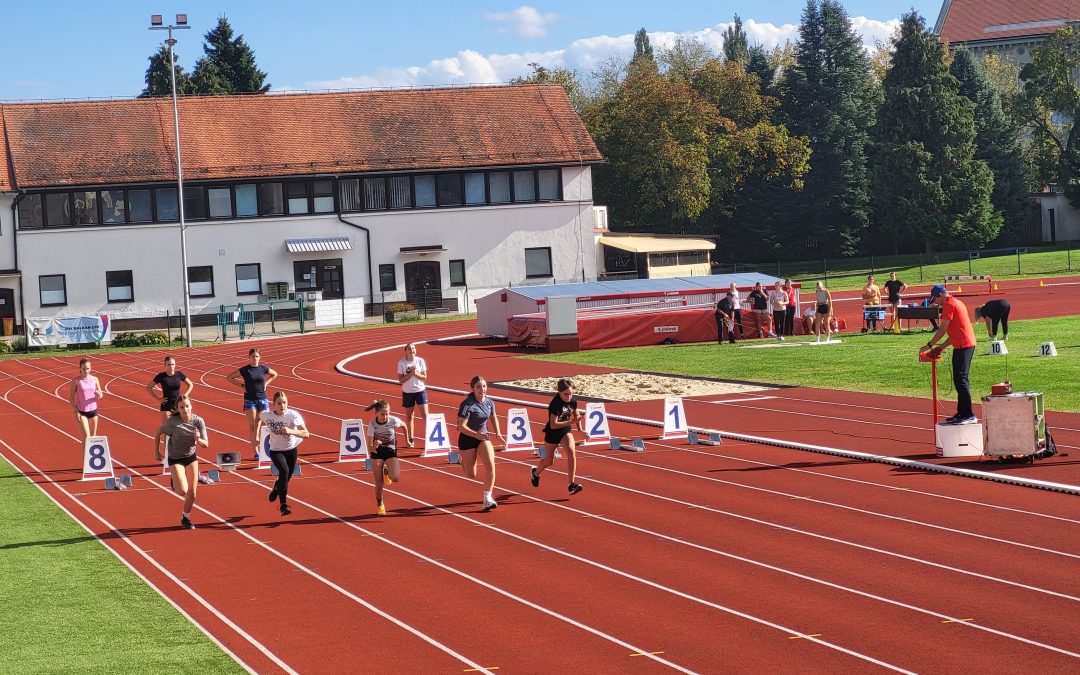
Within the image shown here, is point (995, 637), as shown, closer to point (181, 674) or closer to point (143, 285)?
point (181, 674)

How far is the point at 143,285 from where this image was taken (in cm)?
5797

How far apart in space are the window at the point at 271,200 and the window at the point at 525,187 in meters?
11.0

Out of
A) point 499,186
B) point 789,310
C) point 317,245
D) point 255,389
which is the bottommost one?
point 255,389

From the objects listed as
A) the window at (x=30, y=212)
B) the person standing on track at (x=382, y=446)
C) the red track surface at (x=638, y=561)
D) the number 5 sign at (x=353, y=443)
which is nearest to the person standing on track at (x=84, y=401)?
the red track surface at (x=638, y=561)

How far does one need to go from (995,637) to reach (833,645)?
128cm

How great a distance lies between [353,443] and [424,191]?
137 feet

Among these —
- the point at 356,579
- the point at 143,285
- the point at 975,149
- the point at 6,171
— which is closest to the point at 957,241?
the point at 975,149

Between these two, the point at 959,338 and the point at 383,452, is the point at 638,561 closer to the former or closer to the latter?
the point at 383,452

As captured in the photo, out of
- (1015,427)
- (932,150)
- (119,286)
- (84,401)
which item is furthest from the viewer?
(932,150)

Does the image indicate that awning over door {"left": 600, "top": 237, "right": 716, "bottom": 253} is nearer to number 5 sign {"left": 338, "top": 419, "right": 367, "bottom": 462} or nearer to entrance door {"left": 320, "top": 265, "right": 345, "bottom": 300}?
entrance door {"left": 320, "top": 265, "right": 345, "bottom": 300}

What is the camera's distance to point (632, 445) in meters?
20.7

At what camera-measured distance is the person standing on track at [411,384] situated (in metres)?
21.5

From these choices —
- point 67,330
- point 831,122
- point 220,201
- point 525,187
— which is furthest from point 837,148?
point 67,330

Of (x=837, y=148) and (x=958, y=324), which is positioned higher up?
(x=837, y=148)
